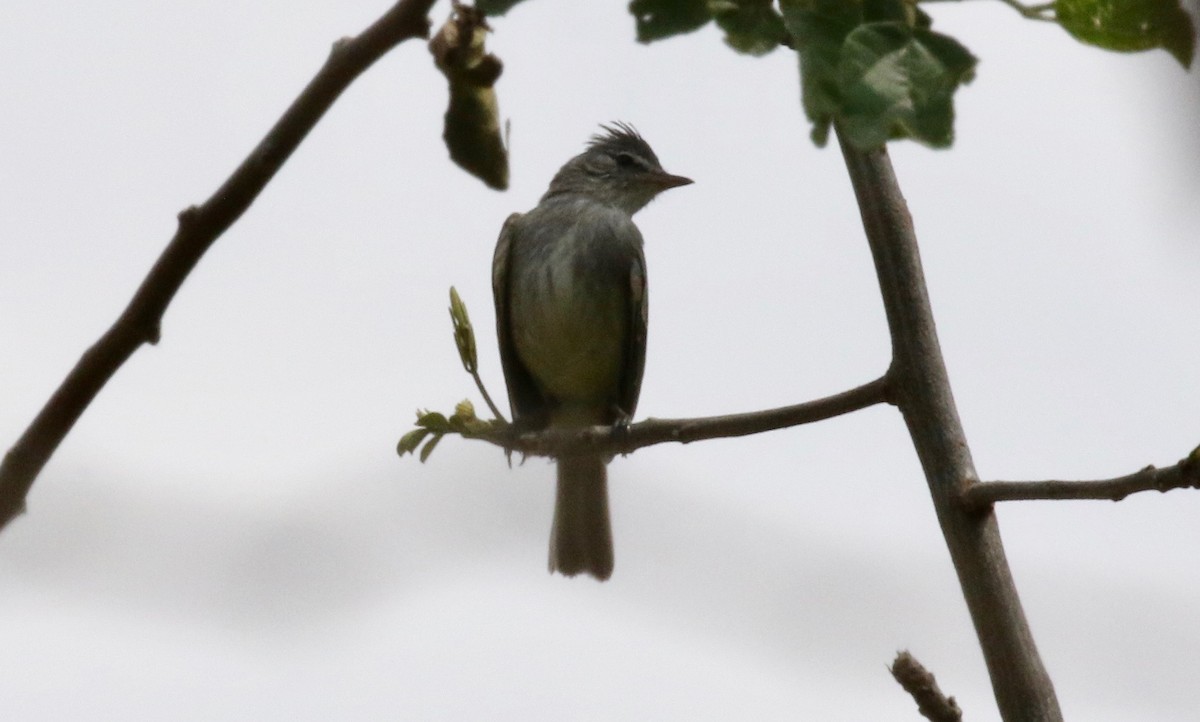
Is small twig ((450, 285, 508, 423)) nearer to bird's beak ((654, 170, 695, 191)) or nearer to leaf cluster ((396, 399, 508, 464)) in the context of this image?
leaf cluster ((396, 399, 508, 464))

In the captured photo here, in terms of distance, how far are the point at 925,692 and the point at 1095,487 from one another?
1.64 ft

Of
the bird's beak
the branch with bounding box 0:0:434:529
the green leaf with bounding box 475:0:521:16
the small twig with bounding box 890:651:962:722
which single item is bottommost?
the branch with bounding box 0:0:434:529

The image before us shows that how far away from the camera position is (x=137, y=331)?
1176 mm

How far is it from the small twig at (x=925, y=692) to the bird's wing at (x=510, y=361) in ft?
19.0

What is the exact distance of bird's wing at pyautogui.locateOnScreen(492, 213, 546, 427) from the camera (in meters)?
8.37

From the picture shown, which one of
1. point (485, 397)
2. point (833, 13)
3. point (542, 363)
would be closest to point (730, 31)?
point (833, 13)

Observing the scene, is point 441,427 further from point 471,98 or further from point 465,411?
point 471,98

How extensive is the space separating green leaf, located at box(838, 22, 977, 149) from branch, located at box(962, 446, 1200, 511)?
1.03 metres

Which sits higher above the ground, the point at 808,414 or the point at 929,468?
the point at 808,414

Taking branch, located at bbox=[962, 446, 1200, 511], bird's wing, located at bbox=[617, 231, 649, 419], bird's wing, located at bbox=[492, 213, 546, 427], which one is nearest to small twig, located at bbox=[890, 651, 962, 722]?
branch, located at bbox=[962, 446, 1200, 511]

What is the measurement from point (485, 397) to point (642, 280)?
15.0 ft

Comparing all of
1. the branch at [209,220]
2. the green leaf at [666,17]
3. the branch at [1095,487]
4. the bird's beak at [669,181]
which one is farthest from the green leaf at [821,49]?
the bird's beak at [669,181]

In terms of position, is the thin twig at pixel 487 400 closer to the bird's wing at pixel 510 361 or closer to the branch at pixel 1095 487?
the branch at pixel 1095 487

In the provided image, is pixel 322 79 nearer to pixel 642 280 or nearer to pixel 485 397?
pixel 485 397
